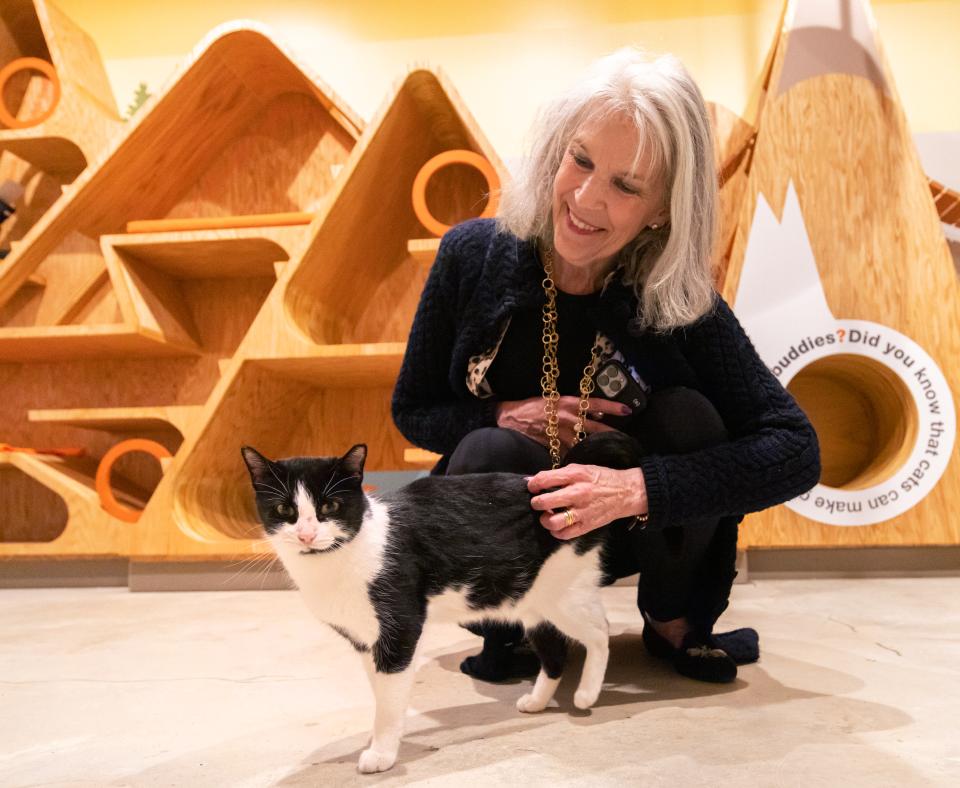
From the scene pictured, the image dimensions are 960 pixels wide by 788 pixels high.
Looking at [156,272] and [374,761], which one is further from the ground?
[156,272]

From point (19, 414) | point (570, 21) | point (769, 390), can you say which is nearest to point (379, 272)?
point (570, 21)

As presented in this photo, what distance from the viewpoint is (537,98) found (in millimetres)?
2395

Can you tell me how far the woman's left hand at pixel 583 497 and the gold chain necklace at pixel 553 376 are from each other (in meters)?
0.12

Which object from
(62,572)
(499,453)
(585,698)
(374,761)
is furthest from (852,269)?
(62,572)

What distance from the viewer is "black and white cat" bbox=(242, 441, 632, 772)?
2.67 feet

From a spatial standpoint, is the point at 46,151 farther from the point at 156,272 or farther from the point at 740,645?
the point at 740,645

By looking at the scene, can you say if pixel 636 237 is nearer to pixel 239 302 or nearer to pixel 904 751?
pixel 904 751

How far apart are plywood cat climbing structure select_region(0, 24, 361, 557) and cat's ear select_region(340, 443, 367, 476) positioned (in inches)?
56.5

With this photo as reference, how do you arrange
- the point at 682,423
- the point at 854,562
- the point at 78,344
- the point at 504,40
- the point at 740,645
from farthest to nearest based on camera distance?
the point at 504,40, the point at 78,344, the point at 854,562, the point at 740,645, the point at 682,423

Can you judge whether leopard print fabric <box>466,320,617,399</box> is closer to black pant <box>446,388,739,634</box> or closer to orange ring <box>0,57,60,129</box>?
black pant <box>446,388,739,634</box>

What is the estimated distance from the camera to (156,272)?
2.32 meters

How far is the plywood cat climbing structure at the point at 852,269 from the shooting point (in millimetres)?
1790

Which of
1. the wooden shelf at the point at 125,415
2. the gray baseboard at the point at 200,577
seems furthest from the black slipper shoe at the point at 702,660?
the wooden shelf at the point at 125,415

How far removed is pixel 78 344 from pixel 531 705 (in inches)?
71.5
